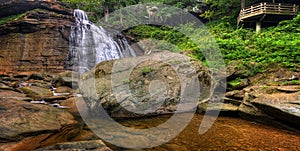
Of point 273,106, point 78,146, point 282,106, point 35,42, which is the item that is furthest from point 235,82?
point 35,42

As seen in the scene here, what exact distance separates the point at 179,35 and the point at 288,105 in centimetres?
1563

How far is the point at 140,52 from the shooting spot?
19.9 meters

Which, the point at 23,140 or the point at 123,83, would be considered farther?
the point at 123,83

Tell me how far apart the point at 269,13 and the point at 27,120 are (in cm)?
1818

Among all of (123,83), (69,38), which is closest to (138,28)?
(69,38)

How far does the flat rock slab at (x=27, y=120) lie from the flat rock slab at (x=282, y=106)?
535 centimetres

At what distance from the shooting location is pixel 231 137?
4422 millimetres

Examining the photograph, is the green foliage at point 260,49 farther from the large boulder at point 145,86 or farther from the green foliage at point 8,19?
the green foliage at point 8,19

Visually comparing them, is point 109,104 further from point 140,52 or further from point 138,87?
point 140,52

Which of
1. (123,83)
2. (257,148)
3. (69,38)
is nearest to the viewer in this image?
(257,148)

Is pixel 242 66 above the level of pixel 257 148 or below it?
above

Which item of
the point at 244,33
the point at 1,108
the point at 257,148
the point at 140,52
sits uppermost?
the point at 244,33

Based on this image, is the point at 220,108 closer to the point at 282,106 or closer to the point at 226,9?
the point at 282,106

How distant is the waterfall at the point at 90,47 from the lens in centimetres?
1656
